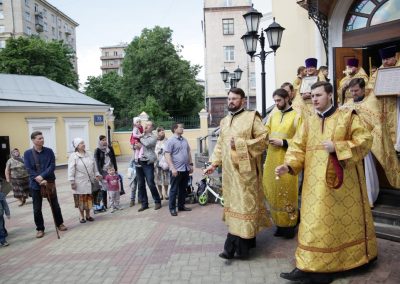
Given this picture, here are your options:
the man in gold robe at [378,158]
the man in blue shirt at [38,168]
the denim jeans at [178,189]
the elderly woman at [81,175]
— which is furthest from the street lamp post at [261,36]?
the man in blue shirt at [38,168]

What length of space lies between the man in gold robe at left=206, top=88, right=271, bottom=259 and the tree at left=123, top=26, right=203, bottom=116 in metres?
33.3

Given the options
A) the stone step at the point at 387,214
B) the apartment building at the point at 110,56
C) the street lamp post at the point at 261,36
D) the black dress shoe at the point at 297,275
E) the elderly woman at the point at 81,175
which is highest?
the apartment building at the point at 110,56

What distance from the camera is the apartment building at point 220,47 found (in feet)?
119

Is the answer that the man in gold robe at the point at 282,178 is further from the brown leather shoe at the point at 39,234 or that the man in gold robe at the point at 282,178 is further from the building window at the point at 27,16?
the building window at the point at 27,16

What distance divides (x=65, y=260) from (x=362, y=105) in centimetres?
502

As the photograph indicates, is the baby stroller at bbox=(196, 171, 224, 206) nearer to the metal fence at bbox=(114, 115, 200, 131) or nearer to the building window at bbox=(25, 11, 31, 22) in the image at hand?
the metal fence at bbox=(114, 115, 200, 131)

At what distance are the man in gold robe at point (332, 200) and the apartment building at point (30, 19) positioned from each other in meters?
54.9

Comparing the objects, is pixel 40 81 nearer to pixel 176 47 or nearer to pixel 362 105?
pixel 176 47

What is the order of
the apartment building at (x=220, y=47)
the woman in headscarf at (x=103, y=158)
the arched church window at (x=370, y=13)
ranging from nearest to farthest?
the woman in headscarf at (x=103, y=158)
the arched church window at (x=370, y=13)
the apartment building at (x=220, y=47)

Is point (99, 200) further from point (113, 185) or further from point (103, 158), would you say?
point (103, 158)

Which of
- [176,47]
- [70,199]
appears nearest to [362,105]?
[70,199]

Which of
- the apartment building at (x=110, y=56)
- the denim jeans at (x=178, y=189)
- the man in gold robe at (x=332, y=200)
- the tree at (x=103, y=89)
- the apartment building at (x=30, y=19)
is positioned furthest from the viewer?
the apartment building at (x=110, y=56)

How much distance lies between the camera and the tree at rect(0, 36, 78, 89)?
32719mm

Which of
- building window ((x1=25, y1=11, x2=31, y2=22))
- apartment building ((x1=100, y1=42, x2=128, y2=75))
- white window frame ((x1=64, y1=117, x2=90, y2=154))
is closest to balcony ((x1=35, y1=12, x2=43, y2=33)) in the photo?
building window ((x1=25, y1=11, x2=31, y2=22))
